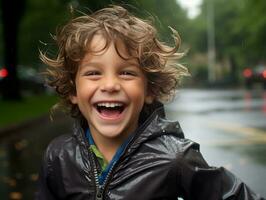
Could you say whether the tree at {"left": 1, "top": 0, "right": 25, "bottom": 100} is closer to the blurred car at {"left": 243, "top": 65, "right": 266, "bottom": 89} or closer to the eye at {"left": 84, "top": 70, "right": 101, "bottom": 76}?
the blurred car at {"left": 243, "top": 65, "right": 266, "bottom": 89}

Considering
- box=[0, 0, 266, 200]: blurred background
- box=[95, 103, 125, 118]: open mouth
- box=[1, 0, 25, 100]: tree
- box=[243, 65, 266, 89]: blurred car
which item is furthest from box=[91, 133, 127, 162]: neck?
box=[243, 65, 266, 89]: blurred car

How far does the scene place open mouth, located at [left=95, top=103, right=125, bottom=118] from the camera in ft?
7.02

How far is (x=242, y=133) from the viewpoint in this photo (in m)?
12.1

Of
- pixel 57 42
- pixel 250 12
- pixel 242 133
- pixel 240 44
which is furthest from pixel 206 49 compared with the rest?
A: pixel 57 42

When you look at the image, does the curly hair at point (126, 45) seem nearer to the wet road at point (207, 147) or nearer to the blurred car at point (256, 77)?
the wet road at point (207, 147)

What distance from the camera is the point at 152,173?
2.09 m

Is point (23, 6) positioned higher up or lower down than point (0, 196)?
higher up

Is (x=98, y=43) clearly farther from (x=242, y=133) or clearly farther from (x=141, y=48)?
(x=242, y=133)

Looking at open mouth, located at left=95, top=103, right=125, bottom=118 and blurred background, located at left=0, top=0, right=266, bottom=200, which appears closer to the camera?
open mouth, located at left=95, top=103, right=125, bottom=118

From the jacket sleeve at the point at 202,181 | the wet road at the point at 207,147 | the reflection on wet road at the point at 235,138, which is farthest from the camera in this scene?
the reflection on wet road at the point at 235,138

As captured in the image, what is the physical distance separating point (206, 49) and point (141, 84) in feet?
205

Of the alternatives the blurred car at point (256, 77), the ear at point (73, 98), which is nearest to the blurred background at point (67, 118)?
the blurred car at point (256, 77)

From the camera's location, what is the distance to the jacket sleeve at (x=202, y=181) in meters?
2.04

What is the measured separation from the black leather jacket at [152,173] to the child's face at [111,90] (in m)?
0.08
